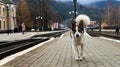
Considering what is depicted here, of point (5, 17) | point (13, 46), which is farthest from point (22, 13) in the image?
point (13, 46)

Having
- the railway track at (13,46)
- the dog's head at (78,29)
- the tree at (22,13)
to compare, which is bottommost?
the railway track at (13,46)

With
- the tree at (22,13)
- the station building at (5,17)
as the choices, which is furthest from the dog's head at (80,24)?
the tree at (22,13)

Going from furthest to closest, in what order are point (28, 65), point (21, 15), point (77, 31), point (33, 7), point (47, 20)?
point (33, 7) → point (47, 20) → point (21, 15) → point (77, 31) → point (28, 65)

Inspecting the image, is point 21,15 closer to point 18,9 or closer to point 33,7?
point 18,9

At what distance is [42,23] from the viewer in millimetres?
129375

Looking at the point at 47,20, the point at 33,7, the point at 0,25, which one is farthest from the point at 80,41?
the point at 33,7

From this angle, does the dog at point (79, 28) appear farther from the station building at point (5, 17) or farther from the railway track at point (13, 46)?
the station building at point (5, 17)

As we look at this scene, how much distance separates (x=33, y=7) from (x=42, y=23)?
3107 centimetres

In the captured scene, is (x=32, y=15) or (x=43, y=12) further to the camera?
(x=32, y=15)

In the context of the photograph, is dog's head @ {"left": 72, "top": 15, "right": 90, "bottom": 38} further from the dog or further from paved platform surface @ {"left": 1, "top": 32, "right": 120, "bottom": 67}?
paved platform surface @ {"left": 1, "top": 32, "right": 120, "bottom": 67}

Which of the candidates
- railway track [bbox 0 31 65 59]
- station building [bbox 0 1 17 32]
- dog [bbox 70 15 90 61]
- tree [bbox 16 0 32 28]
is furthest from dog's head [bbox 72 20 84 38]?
tree [bbox 16 0 32 28]

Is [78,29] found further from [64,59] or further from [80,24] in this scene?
[64,59]

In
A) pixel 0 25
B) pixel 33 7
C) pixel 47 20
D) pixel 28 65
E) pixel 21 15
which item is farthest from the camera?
pixel 33 7

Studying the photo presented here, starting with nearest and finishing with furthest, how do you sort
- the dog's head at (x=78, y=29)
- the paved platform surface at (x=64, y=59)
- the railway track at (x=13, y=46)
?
the paved platform surface at (x=64, y=59) < the dog's head at (x=78, y=29) < the railway track at (x=13, y=46)
